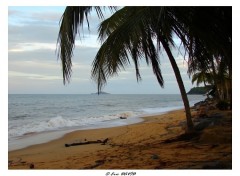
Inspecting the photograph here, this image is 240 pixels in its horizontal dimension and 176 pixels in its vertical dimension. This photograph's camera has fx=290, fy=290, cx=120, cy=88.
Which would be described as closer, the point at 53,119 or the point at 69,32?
the point at 69,32

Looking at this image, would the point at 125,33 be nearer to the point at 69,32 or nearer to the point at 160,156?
the point at 69,32

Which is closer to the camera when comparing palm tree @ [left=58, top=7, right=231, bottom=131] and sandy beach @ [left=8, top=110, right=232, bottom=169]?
palm tree @ [left=58, top=7, right=231, bottom=131]

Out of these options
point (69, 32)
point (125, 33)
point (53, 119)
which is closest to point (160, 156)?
point (125, 33)

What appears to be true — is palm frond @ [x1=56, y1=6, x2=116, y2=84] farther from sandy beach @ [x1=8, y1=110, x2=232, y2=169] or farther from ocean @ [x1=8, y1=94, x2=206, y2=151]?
sandy beach @ [x1=8, y1=110, x2=232, y2=169]

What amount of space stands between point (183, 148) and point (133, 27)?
2285mm

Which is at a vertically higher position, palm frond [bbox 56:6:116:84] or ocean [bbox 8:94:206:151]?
palm frond [bbox 56:6:116:84]

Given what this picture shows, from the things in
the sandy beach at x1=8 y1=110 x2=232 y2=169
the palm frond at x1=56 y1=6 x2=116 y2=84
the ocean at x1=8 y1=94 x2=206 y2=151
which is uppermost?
the palm frond at x1=56 y1=6 x2=116 y2=84

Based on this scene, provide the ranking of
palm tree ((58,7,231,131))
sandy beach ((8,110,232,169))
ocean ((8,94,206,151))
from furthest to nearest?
ocean ((8,94,206,151))
sandy beach ((8,110,232,169))
palm tree ((58,7,231,131))

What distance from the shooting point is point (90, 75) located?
15.0ft

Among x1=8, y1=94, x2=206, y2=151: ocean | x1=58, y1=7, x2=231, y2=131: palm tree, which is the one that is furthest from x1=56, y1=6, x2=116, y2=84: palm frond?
x1=8, y1=94, x2=206, y2=151: ocean

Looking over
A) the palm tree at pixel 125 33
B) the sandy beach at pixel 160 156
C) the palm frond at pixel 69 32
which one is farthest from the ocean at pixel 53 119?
the sandy beach at pixel 160 156

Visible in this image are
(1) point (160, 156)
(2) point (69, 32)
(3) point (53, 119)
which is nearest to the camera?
(2) point (69, 32)

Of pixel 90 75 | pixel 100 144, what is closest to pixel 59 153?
pixel 100 144
